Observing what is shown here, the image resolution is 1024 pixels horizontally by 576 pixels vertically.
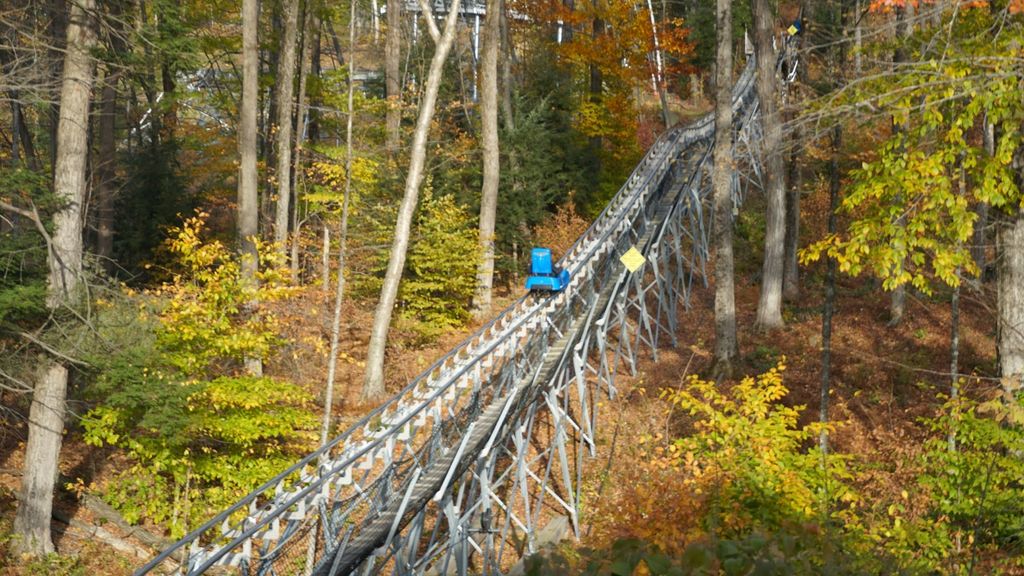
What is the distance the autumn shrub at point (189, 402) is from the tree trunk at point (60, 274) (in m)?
0.67

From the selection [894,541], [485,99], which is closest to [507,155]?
[485,99]

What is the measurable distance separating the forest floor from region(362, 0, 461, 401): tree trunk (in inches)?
26.7

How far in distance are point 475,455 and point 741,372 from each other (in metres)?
7.97

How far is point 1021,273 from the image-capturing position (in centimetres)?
1266

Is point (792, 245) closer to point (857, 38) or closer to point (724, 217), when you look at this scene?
point (724, 217)

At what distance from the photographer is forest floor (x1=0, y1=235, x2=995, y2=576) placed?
576 inches

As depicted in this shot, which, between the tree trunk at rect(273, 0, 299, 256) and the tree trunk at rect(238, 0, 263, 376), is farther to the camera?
the tree trunk at rect(273, 0, 299, 256)

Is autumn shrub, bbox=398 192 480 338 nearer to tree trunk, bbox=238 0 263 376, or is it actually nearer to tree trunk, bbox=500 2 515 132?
tree trunk, bbox=238 0 263 376

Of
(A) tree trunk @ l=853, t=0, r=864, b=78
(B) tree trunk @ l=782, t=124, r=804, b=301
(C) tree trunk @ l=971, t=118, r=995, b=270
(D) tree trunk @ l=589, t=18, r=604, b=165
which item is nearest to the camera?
(A) tree trunk @ l=853, t=0, r=864, b=78

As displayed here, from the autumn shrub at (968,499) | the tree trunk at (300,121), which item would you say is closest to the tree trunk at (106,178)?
the tree trunk at (300,121)

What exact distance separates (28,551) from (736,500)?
10.4 m

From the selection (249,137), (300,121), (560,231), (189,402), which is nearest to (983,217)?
(560,231)

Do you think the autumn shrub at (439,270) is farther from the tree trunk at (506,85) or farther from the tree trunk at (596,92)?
the tree trunk at (596,92)

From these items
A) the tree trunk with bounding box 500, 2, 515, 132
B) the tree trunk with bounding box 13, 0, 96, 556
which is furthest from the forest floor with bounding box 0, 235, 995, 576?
the tree trunk with bounding box 500, 2, 515, 132
